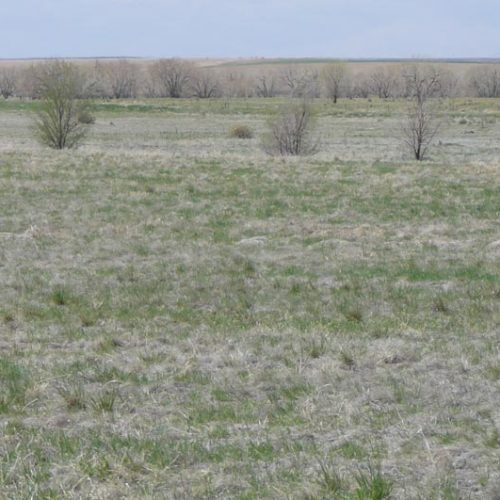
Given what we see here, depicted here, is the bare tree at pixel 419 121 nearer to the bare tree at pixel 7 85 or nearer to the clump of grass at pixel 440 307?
the clump of grass at pixel 440 307

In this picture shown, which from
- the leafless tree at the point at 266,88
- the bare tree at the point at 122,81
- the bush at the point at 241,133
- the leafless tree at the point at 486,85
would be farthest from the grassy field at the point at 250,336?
the leafless tree at the point at 266,88

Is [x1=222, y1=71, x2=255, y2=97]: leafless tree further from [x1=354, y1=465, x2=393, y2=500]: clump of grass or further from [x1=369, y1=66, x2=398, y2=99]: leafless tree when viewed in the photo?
[x1=354, y1=465, x2=393, y2=500]: clump of grass

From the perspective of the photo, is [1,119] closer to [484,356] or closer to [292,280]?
[292,280]

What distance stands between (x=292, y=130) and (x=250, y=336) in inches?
893

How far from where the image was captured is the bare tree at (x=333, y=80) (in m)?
115

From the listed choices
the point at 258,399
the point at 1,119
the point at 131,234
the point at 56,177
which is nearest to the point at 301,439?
the point at 258,399

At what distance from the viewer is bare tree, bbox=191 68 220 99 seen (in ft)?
409

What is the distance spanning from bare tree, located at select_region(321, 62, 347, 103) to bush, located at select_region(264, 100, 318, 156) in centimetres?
8382

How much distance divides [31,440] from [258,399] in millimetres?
1714

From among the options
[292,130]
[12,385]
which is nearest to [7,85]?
[292,130]

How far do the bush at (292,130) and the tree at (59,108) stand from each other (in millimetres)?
7049

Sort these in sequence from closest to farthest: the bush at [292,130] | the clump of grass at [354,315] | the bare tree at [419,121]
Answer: the clump of grass at [354,315] → the bush at [292,130] → the bare tree at [419,121]

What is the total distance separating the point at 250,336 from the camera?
8.20m

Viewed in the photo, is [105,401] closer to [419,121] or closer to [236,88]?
[419,121]
